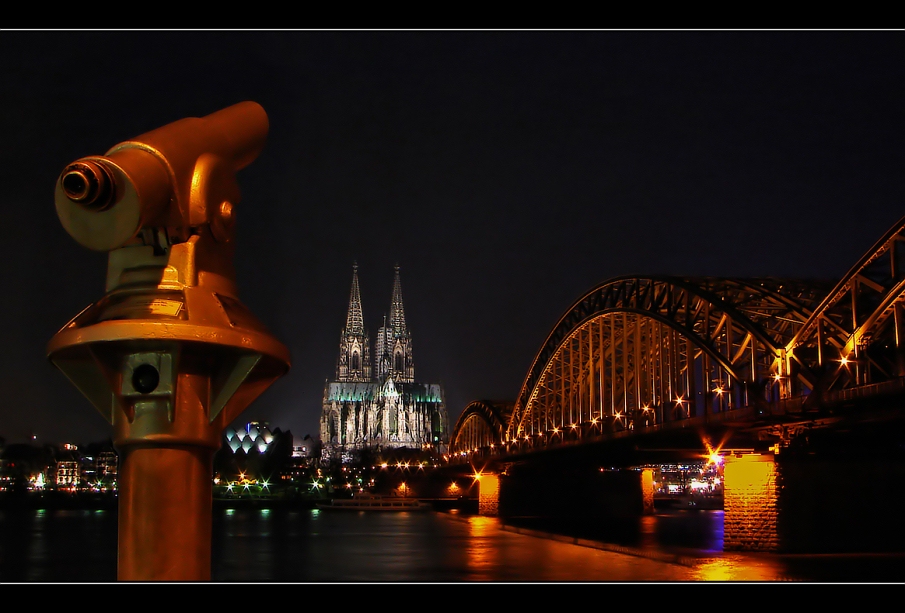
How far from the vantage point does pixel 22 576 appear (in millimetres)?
58531

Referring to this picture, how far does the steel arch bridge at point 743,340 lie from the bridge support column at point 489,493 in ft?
42.2

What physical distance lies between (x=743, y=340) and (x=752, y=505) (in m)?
19.2

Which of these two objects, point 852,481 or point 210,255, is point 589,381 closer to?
point 852,481

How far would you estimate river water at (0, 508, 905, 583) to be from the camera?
51125 millimetres

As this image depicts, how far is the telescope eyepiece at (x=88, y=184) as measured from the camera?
5.17 m

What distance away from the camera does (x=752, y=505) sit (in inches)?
2261

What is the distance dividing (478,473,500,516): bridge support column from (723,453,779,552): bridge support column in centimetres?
7826

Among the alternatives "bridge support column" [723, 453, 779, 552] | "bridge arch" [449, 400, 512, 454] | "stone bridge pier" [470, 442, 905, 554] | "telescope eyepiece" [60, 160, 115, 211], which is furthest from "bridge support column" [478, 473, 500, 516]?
"telescope eyepiece" [60, 160, 115, 211]

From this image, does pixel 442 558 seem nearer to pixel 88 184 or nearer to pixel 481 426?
pixel 88 184

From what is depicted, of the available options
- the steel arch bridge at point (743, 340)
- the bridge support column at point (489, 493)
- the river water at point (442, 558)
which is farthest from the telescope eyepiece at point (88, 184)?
the bridge support column at point (489, 493)

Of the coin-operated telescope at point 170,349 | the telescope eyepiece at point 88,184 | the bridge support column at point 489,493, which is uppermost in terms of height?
the telescope eyepiece at point 88,184

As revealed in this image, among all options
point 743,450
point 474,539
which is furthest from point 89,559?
point 743,450

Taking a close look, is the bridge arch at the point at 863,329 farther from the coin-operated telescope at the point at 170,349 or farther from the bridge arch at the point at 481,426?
the bridge arch at the point at 481,426

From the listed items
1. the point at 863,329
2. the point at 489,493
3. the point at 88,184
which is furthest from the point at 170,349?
the point at 489,493
